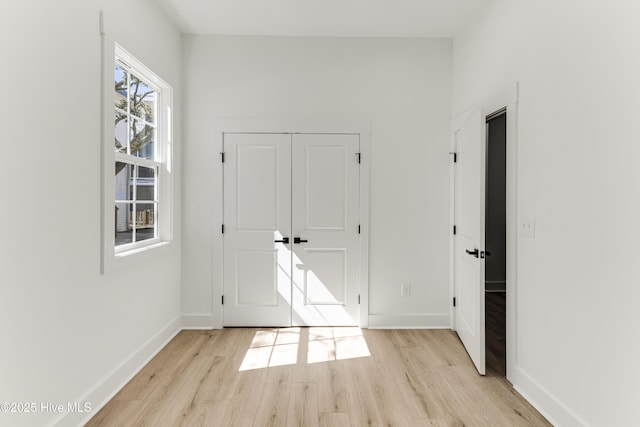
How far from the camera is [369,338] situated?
3.53 m

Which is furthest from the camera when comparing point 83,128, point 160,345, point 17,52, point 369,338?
point 369,338

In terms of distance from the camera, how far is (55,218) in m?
1.93

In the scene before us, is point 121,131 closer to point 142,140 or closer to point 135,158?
point 135,158

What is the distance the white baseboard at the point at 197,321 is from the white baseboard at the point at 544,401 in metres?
2.70

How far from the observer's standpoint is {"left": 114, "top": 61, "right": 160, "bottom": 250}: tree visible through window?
2721 millimetres

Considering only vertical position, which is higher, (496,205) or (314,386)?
(496,205)

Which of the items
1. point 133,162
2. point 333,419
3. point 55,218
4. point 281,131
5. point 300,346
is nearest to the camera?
point 55,218

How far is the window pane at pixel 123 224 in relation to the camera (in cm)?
271

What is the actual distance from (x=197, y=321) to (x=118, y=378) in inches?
48.7

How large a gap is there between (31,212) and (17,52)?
72cm

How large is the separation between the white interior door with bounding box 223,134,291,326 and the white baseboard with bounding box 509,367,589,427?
2086 millimetres

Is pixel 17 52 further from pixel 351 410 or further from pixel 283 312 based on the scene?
pixel 283 312

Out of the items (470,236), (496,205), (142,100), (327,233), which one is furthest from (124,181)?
(496,205)

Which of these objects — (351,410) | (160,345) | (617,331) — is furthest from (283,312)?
(617,331)
